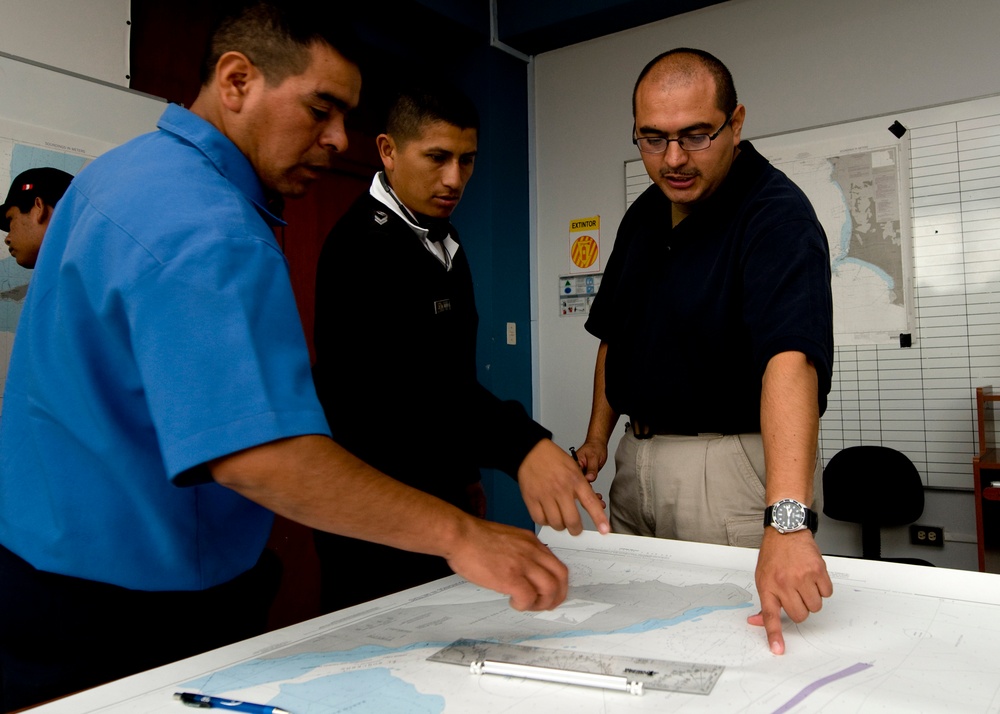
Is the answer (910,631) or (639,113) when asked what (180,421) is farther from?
(639,113)

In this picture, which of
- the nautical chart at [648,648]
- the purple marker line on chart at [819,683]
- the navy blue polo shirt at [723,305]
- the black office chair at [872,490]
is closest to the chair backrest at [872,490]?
the black office chair at [872,490]

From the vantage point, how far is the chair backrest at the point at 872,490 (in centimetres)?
272

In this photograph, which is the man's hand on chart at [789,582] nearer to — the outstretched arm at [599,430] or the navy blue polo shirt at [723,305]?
the navy blue polo shirt at [723,305]

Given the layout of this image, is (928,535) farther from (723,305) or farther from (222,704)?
(222,704)

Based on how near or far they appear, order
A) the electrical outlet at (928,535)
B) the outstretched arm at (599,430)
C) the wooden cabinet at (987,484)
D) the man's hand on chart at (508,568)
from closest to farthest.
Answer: the man's hand on chart at (508,568), the outstretched arm at (599,430), the wooden cabinet at (987,484), the electrical outlet at (928,535)

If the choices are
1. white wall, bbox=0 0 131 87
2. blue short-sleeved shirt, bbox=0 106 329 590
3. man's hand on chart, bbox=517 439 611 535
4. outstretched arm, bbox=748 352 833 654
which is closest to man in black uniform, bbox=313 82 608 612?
man's hand on chart, bbox=517 439 611 535

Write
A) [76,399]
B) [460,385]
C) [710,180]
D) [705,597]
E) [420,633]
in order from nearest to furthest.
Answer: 1. [76,399]
2. [420,633]
3. [705,597]
4. [710,180]
5. [460,385]

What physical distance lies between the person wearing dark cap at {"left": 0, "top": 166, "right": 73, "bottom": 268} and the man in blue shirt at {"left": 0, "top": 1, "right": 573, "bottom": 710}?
49.7 inches

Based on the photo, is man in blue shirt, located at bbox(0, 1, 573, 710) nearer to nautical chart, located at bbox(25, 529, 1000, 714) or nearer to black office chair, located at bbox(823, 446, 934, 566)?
nautical chart, located at bbox(25, 529, 1000, 714)

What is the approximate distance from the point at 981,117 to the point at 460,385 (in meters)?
2.50

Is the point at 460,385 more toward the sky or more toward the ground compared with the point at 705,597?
more toward the sky

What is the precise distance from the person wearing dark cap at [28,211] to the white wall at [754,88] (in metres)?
2.42

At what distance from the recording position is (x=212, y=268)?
0.77 meters

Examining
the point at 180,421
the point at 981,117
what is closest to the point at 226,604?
the point at 180,421
